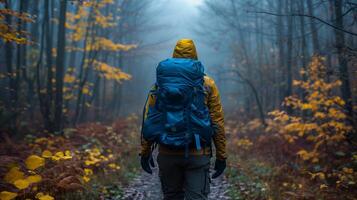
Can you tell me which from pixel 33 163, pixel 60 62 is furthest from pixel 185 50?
pixel 60 62

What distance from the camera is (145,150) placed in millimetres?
4055

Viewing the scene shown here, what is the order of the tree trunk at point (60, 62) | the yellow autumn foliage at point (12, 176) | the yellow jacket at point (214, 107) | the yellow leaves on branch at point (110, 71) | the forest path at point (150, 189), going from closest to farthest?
the yellow jacket at point (214, 107) < the yellow autumn foliage at point (12, 176) < the forest path at point (150, 189) < the tree trunk at point (60, 62) < the yellow leaves on branch at point (110, 71)

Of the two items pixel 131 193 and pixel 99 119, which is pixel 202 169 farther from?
pixel 99 119

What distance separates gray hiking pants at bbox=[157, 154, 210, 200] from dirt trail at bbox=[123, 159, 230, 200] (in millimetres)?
3405

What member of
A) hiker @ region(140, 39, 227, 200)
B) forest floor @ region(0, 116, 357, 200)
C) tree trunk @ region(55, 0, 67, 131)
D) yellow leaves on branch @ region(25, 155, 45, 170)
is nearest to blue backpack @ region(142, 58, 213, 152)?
hiker @ region(140, 39, 227, 200)

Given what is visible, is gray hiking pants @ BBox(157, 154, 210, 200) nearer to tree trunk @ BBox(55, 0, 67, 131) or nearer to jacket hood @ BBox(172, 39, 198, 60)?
jacket hood @ BBox(172, 39, 198, 60)

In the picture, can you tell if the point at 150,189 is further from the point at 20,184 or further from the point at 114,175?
the point at 20,184

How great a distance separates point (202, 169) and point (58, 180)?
3043mm

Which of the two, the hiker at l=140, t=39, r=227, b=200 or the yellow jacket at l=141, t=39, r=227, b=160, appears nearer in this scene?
the hiker at l=140, t=39, r=227, b=200

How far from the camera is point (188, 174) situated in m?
3.83

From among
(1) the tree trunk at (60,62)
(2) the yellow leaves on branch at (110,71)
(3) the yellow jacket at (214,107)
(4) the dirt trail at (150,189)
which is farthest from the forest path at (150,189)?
(2) the yellow leaves on branch at (110,71)

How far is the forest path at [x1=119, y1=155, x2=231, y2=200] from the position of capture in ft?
24.1

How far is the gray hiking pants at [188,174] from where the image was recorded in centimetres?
378

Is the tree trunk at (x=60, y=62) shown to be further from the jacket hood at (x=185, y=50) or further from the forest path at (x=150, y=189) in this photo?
the jacket hood at (x=185, y=50)
